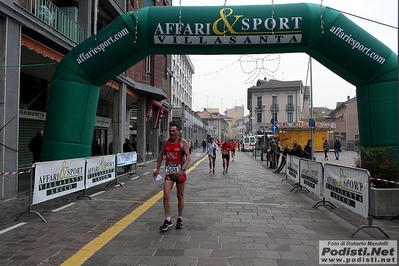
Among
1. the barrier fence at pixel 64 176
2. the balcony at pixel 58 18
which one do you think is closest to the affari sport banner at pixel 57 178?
the barrier fence at pixel 64 176

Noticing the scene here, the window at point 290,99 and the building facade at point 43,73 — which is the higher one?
the window at point 290,99

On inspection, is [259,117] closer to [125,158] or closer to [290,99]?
[290,99]

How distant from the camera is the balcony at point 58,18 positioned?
9.59 metres

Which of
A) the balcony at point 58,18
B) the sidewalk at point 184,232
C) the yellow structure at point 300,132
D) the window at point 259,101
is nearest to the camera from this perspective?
the sidewalk at point 184,232

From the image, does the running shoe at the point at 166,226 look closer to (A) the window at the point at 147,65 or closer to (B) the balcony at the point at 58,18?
(B) the balcony at the point at 58,18

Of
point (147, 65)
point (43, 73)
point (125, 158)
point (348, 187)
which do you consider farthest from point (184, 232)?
point (147, 65)

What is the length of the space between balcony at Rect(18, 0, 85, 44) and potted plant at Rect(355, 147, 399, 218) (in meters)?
9.49

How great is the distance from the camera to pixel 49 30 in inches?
352

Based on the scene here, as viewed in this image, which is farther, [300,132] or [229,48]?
[300,132]

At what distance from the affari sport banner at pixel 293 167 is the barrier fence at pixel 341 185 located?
745mm

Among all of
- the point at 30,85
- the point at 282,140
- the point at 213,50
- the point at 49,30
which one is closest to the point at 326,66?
the point at 213,50

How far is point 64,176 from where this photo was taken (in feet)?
22.4

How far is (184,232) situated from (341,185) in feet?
10.6

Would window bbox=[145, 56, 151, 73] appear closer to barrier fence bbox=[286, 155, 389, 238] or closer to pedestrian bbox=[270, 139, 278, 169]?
pedestrian bbox=[270, 139, 278, 169]
